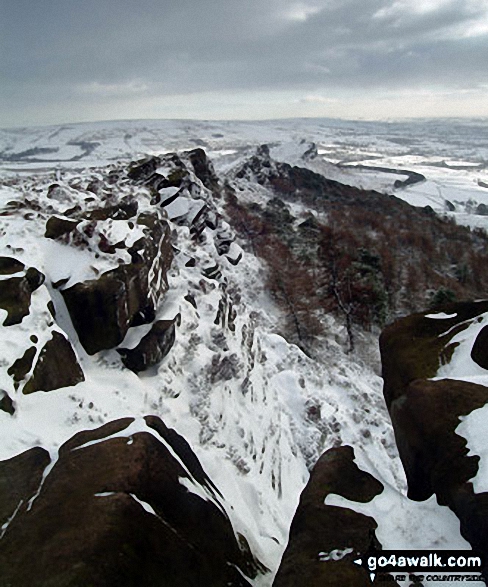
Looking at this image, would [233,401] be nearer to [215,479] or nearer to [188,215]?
[215,479]

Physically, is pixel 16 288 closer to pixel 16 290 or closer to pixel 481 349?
pixel 16 290

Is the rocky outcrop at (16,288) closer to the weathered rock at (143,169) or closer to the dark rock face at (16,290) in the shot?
the dark rock face at (16,290)

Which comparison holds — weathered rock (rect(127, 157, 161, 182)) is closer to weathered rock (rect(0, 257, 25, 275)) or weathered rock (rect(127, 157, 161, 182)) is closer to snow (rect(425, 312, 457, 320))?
weathered rock (rect(0, 257, 25, 275))

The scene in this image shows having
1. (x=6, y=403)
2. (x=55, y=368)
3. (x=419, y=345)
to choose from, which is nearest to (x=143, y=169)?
(x=55, y=368)

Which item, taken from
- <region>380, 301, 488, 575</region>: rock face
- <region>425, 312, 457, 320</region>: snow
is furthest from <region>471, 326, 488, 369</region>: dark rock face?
<region>425, 312, 457, 320</region>: snow

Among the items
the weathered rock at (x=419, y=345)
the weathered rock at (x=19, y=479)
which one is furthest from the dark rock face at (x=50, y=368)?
the weathered rock at (x=419, y=345)

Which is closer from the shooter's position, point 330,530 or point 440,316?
point 330,530
